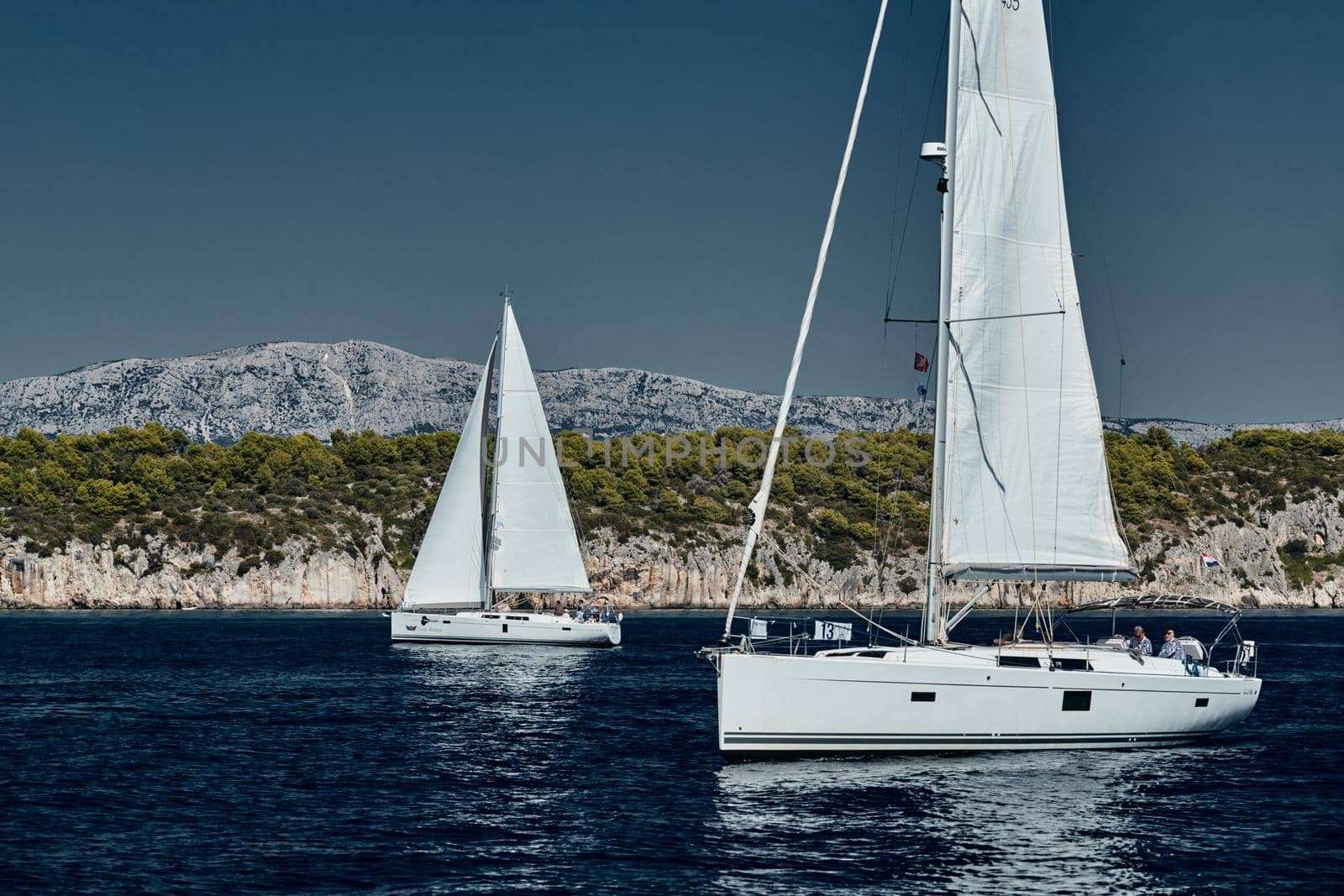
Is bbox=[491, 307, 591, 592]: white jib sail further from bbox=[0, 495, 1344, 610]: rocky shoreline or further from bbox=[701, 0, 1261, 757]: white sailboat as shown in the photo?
bbox=[0, 495, 1344, 610]: rocky shoreline

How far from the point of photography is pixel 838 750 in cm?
2839

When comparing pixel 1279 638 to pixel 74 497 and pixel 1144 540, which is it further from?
pixel 74 497

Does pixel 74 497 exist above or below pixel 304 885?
above

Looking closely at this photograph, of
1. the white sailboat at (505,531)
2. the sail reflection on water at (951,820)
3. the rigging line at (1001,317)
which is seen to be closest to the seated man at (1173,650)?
the sail reflection on water at (951,820)

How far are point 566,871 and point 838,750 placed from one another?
9.46 m

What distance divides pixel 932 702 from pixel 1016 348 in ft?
27.2

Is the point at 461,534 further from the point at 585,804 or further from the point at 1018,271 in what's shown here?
the point at 1018,271

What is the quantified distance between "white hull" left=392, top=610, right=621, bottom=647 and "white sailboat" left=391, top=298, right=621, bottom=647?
1.6 inches

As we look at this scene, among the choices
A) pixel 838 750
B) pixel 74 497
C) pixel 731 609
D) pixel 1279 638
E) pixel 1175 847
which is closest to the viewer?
pixel 1175 847

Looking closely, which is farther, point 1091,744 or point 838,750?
point 1091,744

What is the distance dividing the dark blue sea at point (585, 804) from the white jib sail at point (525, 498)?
1803 cm

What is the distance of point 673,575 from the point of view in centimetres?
11962

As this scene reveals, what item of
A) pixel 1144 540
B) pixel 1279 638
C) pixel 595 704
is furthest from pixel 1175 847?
pixel 1144 540

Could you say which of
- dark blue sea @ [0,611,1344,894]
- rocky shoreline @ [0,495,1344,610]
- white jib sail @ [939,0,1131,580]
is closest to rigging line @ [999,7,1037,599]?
white jib sail @ [939,0,1131,580]
